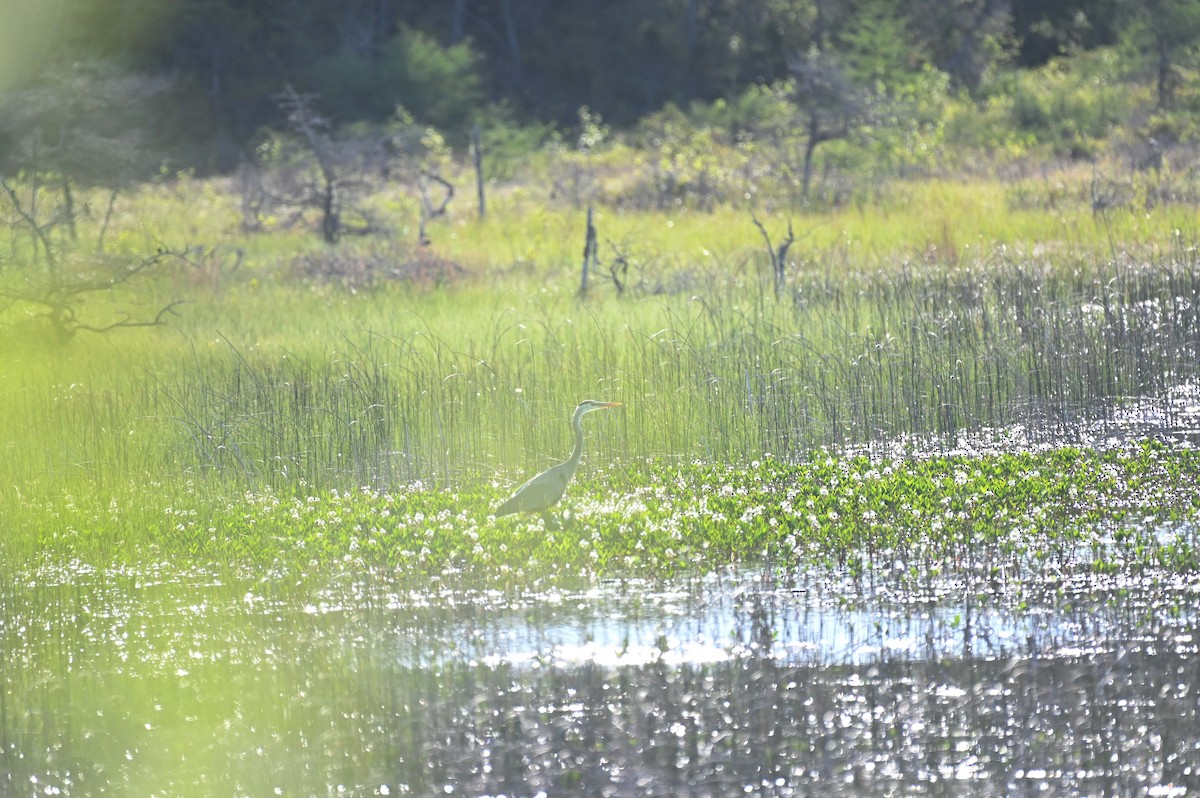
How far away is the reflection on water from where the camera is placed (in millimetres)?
4742

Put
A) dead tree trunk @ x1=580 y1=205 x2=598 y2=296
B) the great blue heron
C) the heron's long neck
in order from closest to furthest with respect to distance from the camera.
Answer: the great blue heron, the heron's long neck, dead tree trunk @ x1=580 y1=205 x2=598 y2=296

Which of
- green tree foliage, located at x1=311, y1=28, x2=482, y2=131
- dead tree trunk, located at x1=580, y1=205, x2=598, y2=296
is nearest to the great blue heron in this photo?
dead tree trunk, located at x1=580, y1=205, x2=598, y2=296

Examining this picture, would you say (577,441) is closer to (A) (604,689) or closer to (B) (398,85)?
(A) (604,689)

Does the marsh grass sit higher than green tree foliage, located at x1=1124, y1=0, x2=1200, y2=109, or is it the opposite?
green tree foliage, located at x1=1124, y1=0, x2=1200, y2=109

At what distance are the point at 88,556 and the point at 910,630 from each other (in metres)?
3.83

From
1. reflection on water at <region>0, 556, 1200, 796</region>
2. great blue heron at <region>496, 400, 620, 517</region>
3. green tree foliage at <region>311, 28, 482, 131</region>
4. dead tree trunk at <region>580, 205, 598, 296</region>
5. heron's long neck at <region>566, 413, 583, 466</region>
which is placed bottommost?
reflection on water at <region>0, 556, 1200, 796</region>

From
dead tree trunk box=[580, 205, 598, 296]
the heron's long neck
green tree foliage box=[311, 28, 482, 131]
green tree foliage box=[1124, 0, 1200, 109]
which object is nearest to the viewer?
the heron's long neck

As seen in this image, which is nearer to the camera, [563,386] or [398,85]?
[563,386]

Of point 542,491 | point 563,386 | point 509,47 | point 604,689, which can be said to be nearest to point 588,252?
point 563,386

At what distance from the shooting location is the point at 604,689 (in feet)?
17.6

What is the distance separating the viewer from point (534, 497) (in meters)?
7.16

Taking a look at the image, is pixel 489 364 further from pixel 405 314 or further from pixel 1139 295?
pixel 1139 295

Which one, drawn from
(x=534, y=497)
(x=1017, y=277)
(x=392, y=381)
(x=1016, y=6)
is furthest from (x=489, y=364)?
(x=1016, y=6)

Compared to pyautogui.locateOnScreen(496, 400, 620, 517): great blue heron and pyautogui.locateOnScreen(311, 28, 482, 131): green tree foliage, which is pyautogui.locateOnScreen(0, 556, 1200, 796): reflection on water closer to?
pyautogui.locateOnScreen(496, 400, 620, 517): great blue heron
